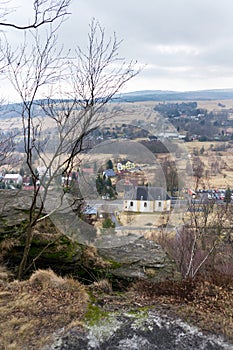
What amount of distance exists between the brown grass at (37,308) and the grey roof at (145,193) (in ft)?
9.43

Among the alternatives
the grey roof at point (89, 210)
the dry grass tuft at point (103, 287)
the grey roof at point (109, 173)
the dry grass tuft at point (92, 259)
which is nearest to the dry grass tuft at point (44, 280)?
the dry grass tuft at point (103, 287)

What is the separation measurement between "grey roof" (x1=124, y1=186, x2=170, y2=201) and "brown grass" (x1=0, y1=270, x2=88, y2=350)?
2.88m

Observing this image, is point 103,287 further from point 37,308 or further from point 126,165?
point 126,165

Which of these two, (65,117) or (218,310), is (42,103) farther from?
(218,310)

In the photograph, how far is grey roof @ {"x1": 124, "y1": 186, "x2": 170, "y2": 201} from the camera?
623cm

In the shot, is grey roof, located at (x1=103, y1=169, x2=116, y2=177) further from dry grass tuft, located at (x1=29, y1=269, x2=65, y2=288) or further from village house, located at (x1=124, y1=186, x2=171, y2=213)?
dry grass tuft, located at (x1=29, y1=269, x2=65, y2=288)

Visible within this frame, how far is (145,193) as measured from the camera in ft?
21.3

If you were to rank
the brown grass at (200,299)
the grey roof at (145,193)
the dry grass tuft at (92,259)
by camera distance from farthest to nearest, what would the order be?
the grey roof at (145,193), the dry grass tuft at (92,259), the brown grass at (200,299)

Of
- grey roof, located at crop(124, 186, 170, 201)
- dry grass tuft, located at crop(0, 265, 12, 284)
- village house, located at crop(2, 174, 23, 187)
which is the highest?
village house, located at crop(2, 174, 23, 187)

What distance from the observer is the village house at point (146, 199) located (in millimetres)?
6331

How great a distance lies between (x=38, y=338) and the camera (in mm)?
2822

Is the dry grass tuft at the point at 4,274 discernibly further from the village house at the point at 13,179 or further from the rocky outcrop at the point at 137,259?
the village house at the point at 13,179

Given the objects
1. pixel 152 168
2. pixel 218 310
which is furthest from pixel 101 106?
pixel 218 310

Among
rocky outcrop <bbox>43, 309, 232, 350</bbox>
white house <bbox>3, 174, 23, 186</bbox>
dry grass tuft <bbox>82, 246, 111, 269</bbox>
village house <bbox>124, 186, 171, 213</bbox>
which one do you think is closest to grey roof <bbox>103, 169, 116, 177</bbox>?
village house <bbox>124, 186, 171, 213</bbox>
